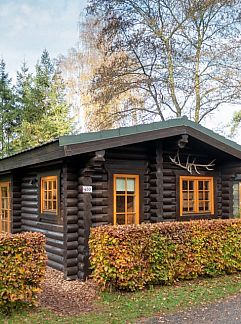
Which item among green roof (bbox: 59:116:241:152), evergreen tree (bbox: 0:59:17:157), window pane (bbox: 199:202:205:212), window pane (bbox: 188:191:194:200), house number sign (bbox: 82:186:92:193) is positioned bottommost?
window pane (bbox: 199:202:205:212)

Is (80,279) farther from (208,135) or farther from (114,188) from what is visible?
(208,135)

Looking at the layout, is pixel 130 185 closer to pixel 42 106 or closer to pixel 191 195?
pixel 191 195

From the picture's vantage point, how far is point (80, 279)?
7289mm

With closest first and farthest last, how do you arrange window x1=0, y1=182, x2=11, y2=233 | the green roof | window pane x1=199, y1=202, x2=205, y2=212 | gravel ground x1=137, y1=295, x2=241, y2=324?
gravel ground x1=137, y1=295, x2=241, y2=324, the green roof, window pane x1=199, y1=202, x2=205, y2=212, window x1=0, y1=182, x2=11, y2=233

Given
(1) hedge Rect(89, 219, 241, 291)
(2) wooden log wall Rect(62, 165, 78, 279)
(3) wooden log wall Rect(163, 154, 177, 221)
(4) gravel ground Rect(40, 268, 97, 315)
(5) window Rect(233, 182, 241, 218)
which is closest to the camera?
(4) gravel ground Rect(40, 268, 97, 315)

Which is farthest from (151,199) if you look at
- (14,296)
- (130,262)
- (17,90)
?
(17,90)

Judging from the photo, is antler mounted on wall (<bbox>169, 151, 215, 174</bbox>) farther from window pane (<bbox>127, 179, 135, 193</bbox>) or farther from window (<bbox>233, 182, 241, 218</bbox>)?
window (<bbox>233, 182, 241, 218</bbox>)

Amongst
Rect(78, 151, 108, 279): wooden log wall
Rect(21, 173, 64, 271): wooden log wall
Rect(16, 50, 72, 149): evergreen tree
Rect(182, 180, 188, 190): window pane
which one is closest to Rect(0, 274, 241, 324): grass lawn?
Rect(78, 151, 108, 279): wooden log wall

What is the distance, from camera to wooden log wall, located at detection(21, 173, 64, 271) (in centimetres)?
789

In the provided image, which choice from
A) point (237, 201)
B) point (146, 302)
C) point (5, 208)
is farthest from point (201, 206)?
point (237, 201)

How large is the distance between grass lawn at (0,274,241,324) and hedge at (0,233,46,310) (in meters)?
0.26

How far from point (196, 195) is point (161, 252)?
9.79 ft

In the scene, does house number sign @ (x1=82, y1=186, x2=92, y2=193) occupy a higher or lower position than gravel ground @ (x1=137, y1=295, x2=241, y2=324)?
higher

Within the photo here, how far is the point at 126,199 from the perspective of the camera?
27.0 feet
